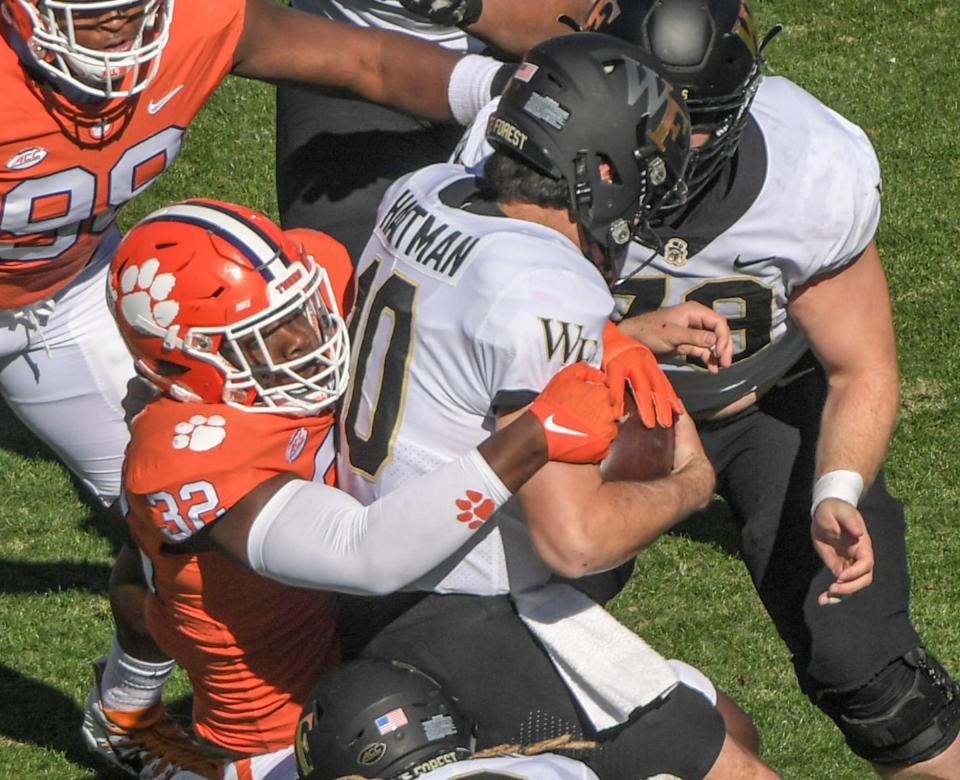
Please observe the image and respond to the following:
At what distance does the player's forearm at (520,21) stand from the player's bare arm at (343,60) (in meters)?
0.18

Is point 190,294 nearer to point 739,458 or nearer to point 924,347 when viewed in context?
point 739,458

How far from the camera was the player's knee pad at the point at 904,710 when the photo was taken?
4164 millimetres

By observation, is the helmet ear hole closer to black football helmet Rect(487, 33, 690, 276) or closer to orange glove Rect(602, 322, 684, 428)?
black football helmet Rect(487, 33, 690, 276)

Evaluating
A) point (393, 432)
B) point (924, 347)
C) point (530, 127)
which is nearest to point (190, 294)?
point (393, 432)

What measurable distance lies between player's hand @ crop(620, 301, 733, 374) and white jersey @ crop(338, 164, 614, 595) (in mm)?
457

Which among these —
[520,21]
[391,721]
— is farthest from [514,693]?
[520,21]

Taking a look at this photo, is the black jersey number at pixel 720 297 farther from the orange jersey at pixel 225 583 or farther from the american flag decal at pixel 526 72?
the orange jersey at pixel 225 583

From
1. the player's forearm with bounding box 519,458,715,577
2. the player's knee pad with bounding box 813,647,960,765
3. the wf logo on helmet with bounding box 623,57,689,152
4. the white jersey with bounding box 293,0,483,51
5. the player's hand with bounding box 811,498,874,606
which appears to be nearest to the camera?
the player's forearm with bounding box 519,458,715,577

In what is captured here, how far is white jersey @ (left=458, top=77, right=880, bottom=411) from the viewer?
4059mm

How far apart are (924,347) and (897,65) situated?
222 cm

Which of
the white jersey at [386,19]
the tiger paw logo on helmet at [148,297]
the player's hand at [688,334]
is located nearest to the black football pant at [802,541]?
the player's hand at [688,334]

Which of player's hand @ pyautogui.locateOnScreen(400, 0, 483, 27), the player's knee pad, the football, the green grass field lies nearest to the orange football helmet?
the football

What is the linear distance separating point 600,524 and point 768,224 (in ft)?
3.90

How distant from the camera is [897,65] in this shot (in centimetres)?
803
